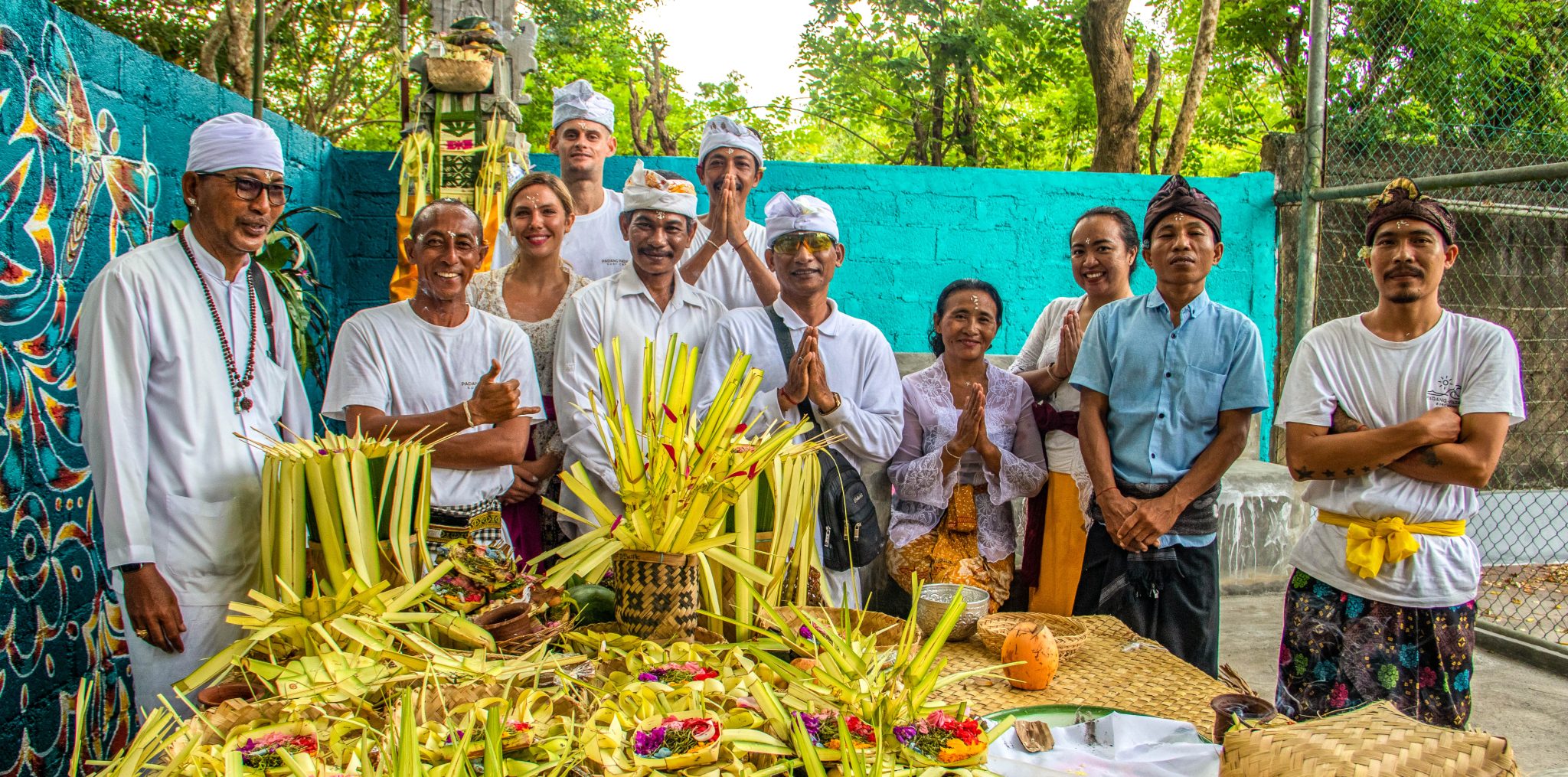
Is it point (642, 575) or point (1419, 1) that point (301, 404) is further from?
point (1419, 1)

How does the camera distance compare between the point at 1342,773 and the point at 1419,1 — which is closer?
the point at 1342,773

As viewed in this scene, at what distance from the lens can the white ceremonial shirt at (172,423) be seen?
2342mm

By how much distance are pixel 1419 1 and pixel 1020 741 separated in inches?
222

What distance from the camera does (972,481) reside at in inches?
140

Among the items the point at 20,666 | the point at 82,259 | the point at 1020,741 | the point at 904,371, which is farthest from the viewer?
the point at 904,371

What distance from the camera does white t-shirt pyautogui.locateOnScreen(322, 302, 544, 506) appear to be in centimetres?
297

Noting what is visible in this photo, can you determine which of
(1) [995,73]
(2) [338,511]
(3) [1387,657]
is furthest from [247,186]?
(1) [995,73]

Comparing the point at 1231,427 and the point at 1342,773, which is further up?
the point at 1231,427

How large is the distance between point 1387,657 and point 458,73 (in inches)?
162

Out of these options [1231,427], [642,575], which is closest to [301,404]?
[642,575]

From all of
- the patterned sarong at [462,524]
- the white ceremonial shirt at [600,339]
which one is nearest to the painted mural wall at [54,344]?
the patterned sarong at [462,524]

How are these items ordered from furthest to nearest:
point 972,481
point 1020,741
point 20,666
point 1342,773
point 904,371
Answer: point 904,371
point 972,481
point 20,666
point 1020,741
point 1342,773

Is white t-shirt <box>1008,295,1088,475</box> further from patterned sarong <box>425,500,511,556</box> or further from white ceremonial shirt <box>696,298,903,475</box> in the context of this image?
patterned sarong <box>425,500,511,556</box>

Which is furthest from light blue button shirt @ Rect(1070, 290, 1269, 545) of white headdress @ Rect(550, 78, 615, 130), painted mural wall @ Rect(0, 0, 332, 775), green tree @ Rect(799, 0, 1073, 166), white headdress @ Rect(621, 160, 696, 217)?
green tree @ Rect(799, 0, 1073, 166)
